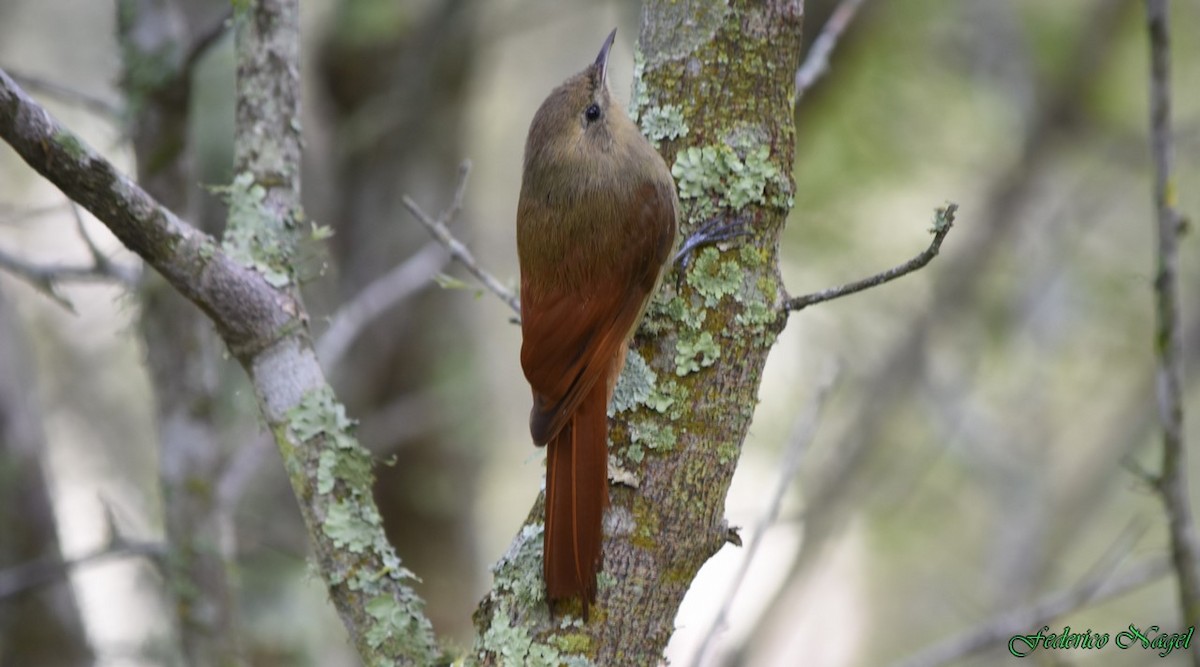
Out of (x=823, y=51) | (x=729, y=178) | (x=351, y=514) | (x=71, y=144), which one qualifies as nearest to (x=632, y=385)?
(x=729, y=178)

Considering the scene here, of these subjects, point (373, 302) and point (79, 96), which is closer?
point (79, 96)

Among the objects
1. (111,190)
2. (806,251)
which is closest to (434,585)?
(806,251)

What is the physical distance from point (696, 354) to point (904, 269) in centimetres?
36

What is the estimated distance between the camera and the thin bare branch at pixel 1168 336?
239cm

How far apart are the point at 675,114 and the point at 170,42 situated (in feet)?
5.52

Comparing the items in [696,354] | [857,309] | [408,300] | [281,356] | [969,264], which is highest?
[857,309]

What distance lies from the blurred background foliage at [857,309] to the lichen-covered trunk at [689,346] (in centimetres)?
233

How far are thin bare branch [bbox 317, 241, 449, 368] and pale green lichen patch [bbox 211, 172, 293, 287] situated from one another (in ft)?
2.96

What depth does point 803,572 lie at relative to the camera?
4180 mm

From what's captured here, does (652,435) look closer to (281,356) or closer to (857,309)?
(281,356)

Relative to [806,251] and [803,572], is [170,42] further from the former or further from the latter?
[806,251]

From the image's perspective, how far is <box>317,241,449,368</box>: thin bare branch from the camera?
3.44 meters

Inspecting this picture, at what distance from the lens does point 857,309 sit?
255 inches

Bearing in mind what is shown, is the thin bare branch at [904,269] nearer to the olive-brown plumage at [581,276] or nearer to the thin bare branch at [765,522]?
the olive-brown plumage at [581,276]
